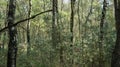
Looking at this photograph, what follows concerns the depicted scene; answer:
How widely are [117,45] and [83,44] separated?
3872mm

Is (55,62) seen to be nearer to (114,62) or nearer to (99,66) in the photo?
(99,66)

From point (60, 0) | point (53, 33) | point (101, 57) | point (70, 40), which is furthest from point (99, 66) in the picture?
point (60, 0)

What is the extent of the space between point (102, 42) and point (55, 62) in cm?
267

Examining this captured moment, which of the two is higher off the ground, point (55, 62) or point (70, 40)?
point (70, 40)

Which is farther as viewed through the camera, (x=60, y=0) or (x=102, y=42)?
(x=60, y=0)

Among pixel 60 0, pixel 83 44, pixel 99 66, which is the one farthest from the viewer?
pixel 60 0

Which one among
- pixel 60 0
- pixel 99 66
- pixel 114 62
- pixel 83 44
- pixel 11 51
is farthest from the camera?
pixel 60 0

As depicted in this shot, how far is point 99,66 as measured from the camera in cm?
1258

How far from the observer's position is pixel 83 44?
13398 mm

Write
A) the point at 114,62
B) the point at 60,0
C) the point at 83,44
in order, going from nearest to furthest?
the point at 114,62 < the point at 83,44 < the point at 60,0

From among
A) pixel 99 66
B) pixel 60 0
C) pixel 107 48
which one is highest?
pixel 60 0

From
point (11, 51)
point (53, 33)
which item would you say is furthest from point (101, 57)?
point (11, 51)

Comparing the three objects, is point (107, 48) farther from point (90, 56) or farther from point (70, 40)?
point (70, 40)

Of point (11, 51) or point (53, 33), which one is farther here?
point (53, 33)
